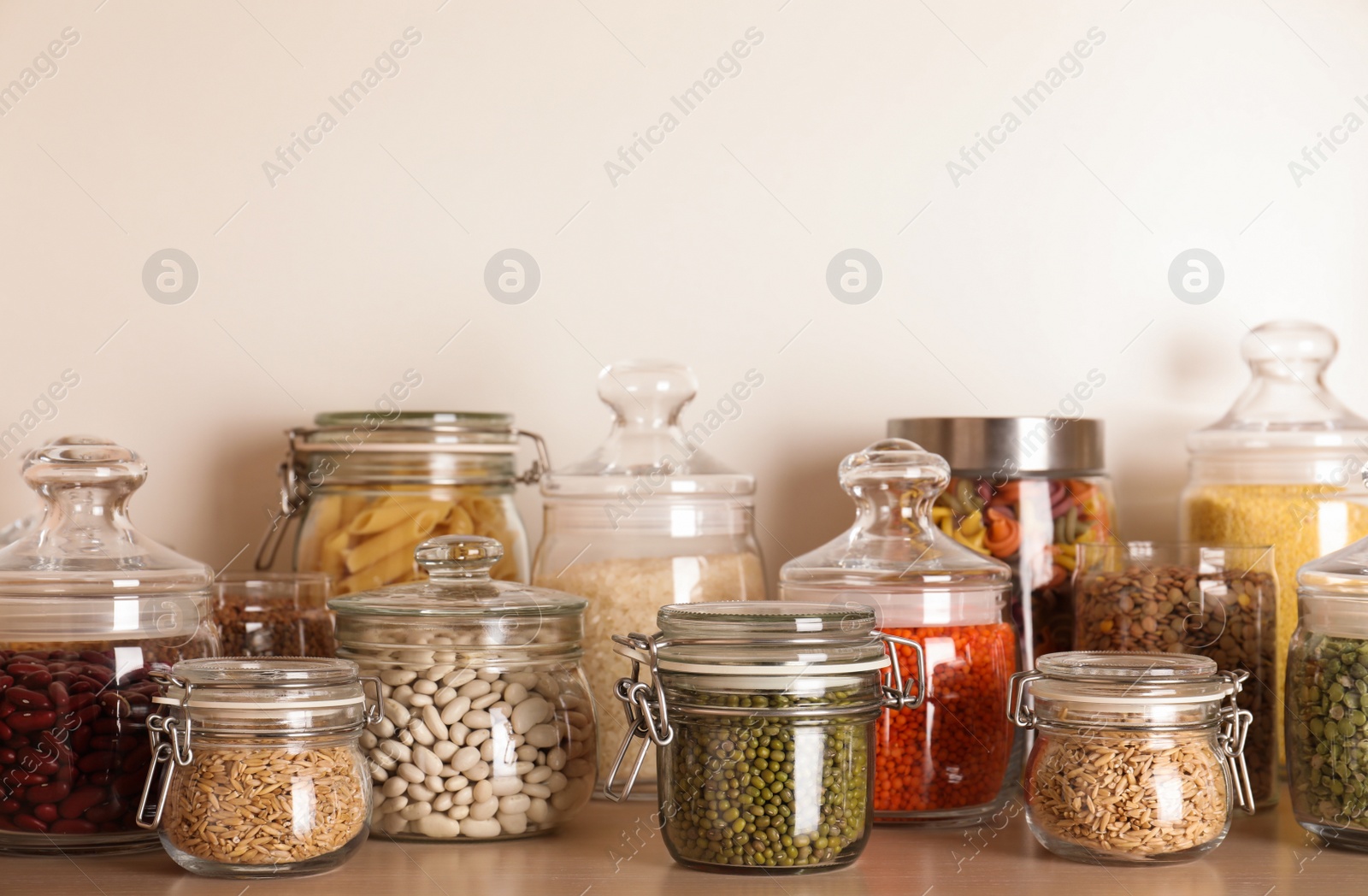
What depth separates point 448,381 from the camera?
129 centimetres

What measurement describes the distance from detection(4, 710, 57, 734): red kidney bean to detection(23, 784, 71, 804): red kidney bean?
41 mm

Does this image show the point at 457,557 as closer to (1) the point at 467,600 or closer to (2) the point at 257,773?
(1) the point at 467,600

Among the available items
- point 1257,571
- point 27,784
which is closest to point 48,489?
point 27,784

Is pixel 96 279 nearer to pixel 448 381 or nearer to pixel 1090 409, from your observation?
pixel 448 381

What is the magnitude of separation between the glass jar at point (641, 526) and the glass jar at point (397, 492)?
8cm

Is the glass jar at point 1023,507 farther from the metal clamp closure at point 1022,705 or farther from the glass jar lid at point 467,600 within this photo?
the glass jar lid at point 467,600

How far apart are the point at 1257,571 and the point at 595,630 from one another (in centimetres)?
54

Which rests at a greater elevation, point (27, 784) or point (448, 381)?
point (448, 381)

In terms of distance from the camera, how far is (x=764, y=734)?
813mm

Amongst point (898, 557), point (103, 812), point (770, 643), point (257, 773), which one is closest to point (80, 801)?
point (103, 812)

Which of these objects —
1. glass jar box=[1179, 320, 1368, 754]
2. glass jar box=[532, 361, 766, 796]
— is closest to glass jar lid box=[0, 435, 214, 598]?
glass jar box=[532, 361, 766, 796]

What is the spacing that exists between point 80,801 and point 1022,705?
66 centimetres

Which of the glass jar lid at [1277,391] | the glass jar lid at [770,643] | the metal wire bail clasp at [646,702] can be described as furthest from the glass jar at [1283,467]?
the metal wire bail clasp at [646,702]

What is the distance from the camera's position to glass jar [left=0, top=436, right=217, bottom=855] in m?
0.86
